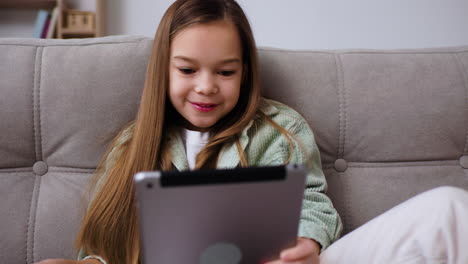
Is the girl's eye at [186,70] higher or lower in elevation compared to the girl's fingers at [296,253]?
higher

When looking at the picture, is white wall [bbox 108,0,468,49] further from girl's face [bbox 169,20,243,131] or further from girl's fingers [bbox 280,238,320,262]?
girl's fingers [bbox 280,238,320,262]

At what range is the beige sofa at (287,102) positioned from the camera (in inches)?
32.5

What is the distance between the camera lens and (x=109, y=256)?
0.75 meters

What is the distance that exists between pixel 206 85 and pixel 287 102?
230 millimetres

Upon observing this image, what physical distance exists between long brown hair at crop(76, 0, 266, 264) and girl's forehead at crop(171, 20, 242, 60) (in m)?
0.01

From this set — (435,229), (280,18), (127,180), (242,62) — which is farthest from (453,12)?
(127,180)

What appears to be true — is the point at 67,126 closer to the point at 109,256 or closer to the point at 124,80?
the point at 124,80

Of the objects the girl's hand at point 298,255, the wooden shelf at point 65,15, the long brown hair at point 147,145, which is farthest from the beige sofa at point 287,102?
the wooden shelf at point 65,15

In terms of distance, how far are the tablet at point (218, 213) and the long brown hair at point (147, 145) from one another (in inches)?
11.5

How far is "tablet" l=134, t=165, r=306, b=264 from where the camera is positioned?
1.35 ft

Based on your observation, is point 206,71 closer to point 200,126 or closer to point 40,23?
point 200,126

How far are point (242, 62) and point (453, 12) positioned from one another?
127 centimetres

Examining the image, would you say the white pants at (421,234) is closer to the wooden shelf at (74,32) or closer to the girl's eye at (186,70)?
the girl's eye at (186,70)

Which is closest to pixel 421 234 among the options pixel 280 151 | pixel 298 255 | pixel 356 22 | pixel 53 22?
pixel 298 255
